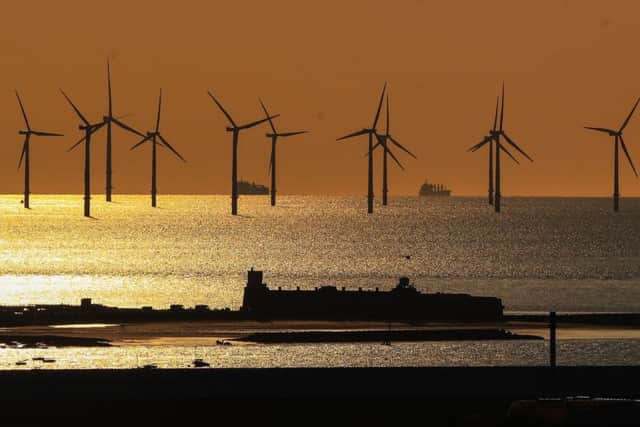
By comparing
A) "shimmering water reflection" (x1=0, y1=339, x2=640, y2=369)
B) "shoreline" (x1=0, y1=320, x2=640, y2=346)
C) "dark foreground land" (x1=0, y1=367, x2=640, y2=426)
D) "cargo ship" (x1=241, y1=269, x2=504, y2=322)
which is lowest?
"dark foreground land" (x1=0, y1=367, x2=640, y2=426)

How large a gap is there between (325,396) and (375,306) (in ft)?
210

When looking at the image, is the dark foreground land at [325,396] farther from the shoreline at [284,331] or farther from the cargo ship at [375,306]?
the cargo ship at [375,306]

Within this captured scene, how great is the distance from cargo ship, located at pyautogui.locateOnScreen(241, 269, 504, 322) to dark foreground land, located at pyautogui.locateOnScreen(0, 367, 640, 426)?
188ft

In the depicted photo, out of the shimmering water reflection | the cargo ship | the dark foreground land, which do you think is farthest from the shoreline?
the dark foreground land

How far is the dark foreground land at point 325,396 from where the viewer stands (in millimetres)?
49653

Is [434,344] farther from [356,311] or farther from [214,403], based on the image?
[214,403]

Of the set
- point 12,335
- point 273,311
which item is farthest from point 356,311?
point 12,335

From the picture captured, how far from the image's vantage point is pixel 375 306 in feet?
394

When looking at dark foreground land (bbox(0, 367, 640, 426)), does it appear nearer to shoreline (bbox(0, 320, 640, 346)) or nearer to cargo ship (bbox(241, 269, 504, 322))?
shoreline (bbox(0, 320, 640, 346))

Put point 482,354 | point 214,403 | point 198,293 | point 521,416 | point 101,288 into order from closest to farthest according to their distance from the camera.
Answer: point 521,416, point 214,403, point 482,354, point 198,293, point 101,288

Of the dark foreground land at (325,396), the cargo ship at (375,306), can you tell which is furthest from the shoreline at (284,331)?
the dark foreground land at (325,396)

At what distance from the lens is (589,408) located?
1914 inches

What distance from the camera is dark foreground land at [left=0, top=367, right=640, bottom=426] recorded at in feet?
163

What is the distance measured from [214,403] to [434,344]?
168 ft
